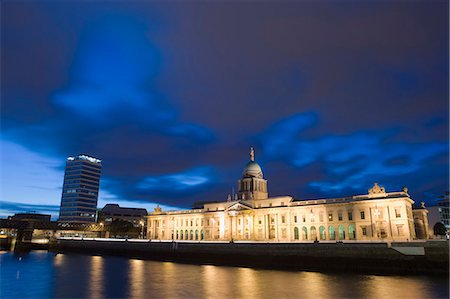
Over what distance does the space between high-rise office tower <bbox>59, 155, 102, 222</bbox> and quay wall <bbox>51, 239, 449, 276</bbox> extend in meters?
110

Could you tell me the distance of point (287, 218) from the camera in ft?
287

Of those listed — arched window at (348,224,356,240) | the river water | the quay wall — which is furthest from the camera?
arched window at (348,224,356,240)

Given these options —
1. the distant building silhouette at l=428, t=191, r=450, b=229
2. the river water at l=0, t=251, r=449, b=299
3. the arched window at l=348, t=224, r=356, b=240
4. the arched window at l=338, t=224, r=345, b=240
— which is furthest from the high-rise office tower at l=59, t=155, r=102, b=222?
the distant building silhouette at l=428, t=191, r=450, b=229

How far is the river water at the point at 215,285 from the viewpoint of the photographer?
3416 centimetres

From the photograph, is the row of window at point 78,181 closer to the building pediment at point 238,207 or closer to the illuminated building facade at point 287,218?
the illuminated building facade at point 287,218

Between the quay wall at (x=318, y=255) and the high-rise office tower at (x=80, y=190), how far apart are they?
110 m

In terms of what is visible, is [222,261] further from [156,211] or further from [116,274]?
[156,211]

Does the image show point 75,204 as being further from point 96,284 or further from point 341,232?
point 96,284

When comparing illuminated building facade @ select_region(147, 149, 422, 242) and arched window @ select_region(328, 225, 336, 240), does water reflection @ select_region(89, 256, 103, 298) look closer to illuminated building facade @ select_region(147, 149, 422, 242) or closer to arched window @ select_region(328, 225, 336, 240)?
illuminated building facade @ select_region(147, 149, 422, 242)

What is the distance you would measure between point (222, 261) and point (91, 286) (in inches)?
1199

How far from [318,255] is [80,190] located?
156 m

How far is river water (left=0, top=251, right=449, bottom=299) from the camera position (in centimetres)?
3416

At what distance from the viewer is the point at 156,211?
120 m

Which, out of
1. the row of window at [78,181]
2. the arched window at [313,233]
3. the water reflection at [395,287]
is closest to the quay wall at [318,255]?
the water reflection at [395,287]
